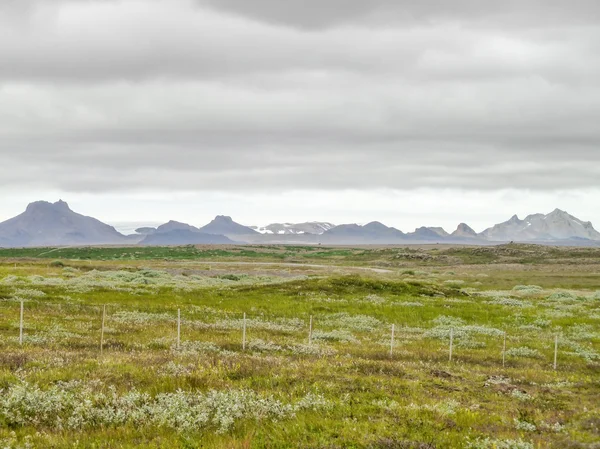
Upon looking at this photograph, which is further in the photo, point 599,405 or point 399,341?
point 399,341

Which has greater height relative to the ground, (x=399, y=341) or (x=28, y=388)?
(x=28, y=388)

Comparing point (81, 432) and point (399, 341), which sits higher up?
point (81, 432)

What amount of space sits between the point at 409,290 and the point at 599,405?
4721cm

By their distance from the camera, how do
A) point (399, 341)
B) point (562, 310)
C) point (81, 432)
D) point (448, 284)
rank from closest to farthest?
point (81, 432)
point (399, 341)
point (562, 310)
point (448, 284)

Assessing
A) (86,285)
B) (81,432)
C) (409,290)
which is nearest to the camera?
(81,432)

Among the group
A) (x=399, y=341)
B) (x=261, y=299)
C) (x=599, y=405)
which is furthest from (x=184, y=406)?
(x=261, y=299)

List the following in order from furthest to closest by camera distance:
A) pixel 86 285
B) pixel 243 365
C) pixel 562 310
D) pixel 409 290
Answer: pixel 409 290 → pixel 86 285 → pixel 562 310 → pixel 243 365

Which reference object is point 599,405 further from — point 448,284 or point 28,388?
point 448,284

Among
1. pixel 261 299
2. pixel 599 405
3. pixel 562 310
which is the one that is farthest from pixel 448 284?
pixel 599 405

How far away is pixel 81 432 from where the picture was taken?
1117cm

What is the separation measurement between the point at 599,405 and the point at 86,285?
54.2 metres

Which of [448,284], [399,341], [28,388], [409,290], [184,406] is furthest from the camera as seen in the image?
[448,284]

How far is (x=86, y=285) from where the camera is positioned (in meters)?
58.8

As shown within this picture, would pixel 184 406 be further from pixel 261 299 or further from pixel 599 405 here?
pixel 261 299
